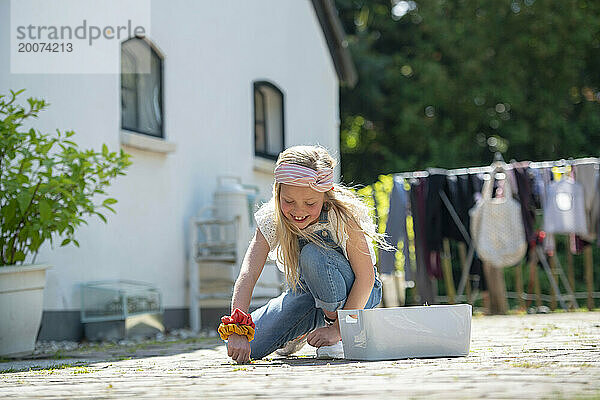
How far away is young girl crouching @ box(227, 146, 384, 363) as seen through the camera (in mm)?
3215

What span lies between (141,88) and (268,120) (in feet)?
8.74

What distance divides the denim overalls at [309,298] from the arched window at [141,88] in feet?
10.8

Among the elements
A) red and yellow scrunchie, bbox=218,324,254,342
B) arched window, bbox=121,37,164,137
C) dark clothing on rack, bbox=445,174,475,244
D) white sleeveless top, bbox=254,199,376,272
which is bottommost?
red and yellow scrunchie, bbox=218,324,254,342

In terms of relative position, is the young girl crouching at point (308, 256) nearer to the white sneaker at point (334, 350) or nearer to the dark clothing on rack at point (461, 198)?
the white sneaker at point (334, 350)

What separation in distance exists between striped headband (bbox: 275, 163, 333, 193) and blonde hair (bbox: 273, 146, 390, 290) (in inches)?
1.8

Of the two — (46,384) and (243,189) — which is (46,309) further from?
(46,384)

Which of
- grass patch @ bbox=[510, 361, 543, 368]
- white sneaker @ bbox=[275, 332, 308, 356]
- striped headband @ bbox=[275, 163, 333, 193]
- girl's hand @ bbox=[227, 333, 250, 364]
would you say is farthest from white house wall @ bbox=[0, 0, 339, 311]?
grass patch @ bbox=[510, 361, 543, 368]

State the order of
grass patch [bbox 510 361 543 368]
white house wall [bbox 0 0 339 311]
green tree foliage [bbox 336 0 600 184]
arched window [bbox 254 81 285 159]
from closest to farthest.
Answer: grass patch [bbox 510 361 543 368]
white house wall [bbox 0 0 339 311]
arched window [bbox 254 81 285 159]
green tree foliage [bbox 336 0 600 184]

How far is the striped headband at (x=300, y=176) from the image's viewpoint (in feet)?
10.4

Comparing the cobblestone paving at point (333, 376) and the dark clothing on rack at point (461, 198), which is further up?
the dark clothing on rack at point (461, 198)

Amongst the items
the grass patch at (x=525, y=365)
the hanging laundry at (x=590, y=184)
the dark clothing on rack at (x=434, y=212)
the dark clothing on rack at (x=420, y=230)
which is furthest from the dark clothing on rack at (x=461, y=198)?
the grass patch at (x=525, y=365)

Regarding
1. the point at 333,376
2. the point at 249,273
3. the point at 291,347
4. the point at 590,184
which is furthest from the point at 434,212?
the point at 333,376

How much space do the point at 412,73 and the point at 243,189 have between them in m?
8.86

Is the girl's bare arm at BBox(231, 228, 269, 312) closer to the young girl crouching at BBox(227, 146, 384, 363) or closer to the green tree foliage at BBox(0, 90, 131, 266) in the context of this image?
the young girl crouching at BBox(227, 146, 384, 363)
